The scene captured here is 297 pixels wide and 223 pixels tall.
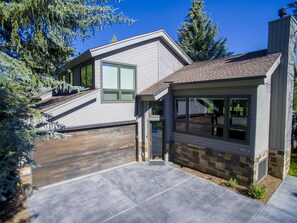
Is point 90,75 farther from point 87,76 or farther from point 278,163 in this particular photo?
point 278,163

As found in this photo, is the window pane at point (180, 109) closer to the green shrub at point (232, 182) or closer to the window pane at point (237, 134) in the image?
the window pane at point (237, 134)

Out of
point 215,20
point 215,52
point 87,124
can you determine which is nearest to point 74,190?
point 87,124

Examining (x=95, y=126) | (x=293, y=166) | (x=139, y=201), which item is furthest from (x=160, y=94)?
(x=293, y=166)

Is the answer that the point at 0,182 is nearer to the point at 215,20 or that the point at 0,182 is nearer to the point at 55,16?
the point at 55,16

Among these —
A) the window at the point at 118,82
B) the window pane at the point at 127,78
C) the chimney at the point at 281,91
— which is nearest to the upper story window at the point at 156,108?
the window at the point at 118,82

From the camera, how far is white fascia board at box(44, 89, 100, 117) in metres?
6.51

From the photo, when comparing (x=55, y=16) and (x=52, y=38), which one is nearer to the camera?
(x=55, y=16)

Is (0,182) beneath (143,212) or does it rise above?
above

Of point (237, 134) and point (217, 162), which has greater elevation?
point (237, 134)

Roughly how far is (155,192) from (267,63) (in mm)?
6730

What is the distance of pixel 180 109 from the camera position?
379 inches

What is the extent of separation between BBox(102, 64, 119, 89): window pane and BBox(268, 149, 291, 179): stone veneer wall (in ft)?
26.2

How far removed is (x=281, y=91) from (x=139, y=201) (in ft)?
Answer: 24.4

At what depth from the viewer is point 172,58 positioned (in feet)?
36.2
